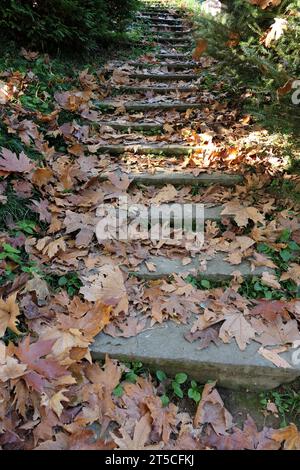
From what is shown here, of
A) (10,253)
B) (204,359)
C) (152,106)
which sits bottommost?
(204,359)

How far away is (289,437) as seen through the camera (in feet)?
6.63

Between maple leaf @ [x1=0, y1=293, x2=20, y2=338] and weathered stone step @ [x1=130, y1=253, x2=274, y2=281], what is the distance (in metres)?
0.87

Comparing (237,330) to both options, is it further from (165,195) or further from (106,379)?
(165,195)

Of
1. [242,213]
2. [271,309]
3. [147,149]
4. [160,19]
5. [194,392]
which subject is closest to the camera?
[194,392]

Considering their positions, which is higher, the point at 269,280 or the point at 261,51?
the point at 261,51

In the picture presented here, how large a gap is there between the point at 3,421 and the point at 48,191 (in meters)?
1.78

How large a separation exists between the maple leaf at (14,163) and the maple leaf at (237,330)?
1.88 metres

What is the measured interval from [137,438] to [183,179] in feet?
7.24

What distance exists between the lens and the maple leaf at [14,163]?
2959 mm

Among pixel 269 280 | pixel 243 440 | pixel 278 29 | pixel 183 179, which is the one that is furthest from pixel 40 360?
pixel 278 29

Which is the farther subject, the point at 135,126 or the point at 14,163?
the point at 135,126

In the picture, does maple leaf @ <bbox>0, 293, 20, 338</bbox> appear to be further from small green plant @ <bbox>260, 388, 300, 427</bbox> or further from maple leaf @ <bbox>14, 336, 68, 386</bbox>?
small green plant @ <bbox>260, 388, 300, 427</bbox>

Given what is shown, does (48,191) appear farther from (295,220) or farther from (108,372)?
(295,220)

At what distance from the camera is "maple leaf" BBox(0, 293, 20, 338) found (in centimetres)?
207
